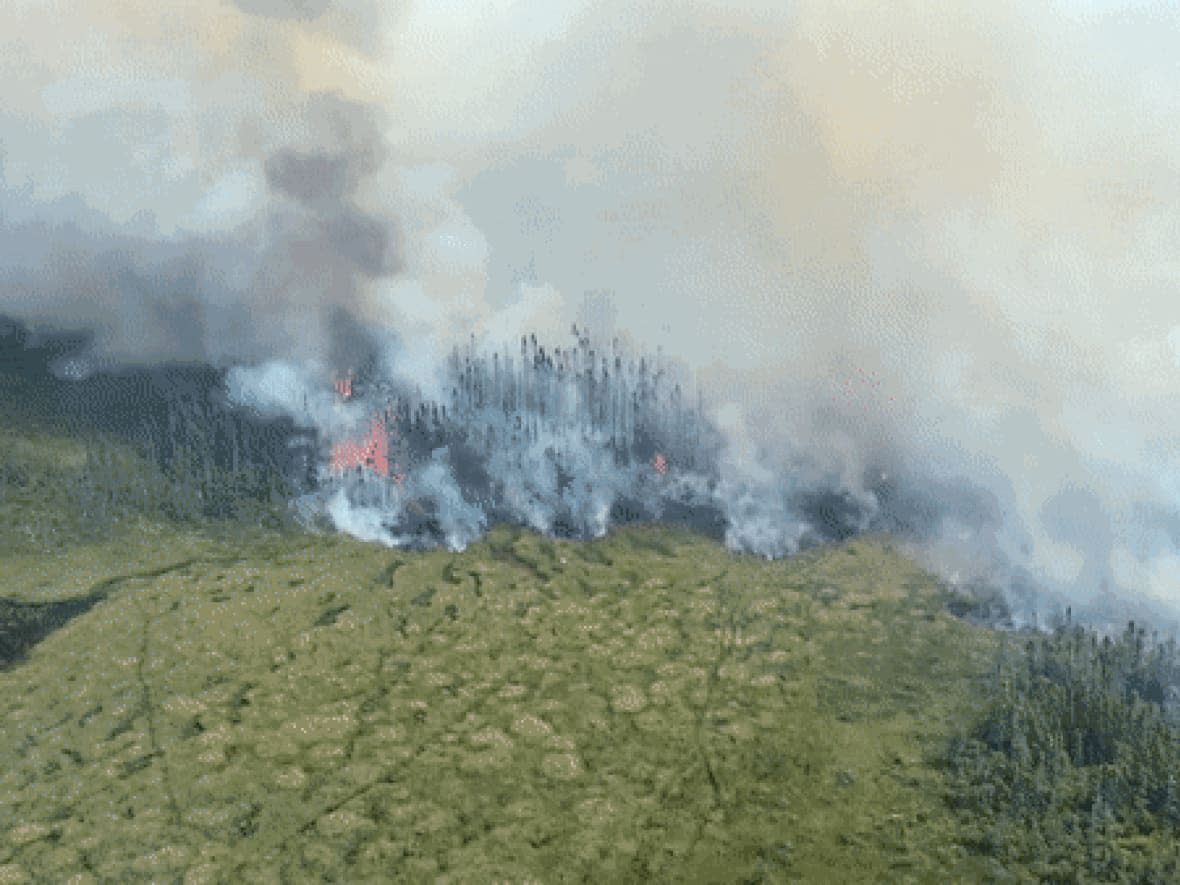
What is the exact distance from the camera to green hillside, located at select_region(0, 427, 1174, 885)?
122812 millimetres

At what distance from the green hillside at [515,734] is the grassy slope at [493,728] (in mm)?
411

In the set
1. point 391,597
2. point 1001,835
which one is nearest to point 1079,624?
point 1001,835

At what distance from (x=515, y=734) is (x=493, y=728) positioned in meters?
3.67

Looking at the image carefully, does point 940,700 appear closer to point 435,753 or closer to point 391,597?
point 435,753

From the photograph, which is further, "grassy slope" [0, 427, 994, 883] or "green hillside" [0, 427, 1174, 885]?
"grassy slope" [0, 427, 994, 883]

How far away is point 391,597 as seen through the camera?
633 feet

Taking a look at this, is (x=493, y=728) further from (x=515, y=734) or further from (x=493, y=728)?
(x=515, y=734)

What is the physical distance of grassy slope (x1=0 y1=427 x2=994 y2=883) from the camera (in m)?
124

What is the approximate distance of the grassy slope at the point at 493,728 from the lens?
406 feet

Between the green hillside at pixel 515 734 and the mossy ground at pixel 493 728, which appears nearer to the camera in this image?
the green hillside at pixel 515 734

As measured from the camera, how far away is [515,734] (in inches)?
5866

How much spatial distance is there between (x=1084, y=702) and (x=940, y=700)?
19.1 m

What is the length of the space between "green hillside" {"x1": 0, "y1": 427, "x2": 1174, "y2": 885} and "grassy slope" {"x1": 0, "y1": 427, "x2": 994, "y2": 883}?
411mm

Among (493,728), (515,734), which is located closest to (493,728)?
(493,728)
